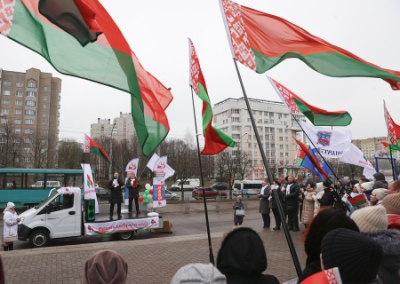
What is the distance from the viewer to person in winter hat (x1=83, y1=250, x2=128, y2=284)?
87.8 inches

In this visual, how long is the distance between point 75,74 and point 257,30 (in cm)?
300

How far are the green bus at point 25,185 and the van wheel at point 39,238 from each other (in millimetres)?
14633

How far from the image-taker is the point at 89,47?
14.6 feet

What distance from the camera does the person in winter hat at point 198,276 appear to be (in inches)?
77.5

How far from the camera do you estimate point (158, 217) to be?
13.5m

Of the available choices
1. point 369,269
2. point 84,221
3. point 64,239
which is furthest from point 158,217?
point 369,269

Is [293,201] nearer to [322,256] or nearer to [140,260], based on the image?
[140,260]

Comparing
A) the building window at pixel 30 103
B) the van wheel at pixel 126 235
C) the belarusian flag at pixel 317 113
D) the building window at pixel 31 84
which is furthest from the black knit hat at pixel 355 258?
the building window at pixel 31 84

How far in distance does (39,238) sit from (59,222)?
0.85m

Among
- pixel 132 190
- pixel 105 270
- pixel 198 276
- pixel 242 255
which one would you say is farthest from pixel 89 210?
pixel 198 276

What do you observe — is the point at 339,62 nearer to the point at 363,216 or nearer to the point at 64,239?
the point at 363,216

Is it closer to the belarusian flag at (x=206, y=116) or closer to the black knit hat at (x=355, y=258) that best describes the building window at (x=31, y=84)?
the belarusian flag at (x=206, y=116)

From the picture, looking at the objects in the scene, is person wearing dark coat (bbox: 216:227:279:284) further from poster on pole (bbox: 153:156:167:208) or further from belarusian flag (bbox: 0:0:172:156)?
poster on pole (bbox: 153:156:167:208)

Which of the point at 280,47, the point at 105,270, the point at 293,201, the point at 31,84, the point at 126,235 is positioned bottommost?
the point at 126,235
